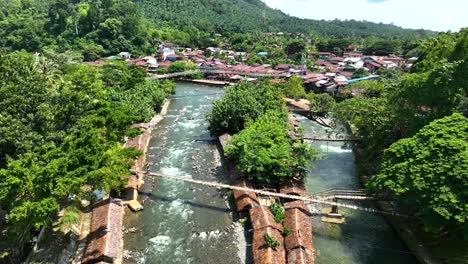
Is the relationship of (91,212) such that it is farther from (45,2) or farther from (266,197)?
(45,2)

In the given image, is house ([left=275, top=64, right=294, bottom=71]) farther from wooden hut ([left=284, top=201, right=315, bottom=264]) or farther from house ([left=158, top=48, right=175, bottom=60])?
wooden hut ([left=284, top=201, right=315, bottom=264])

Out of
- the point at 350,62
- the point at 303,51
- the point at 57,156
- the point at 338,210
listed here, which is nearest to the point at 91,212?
the point at 57,156

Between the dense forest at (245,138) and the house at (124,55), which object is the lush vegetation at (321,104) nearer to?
the dense forest at (245,138)

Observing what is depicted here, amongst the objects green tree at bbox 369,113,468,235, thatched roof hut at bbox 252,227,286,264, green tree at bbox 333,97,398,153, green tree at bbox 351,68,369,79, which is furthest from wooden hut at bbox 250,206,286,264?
green tree at bbox 351,68,369,79

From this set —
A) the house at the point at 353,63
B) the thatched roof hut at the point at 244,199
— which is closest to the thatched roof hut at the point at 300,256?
the thatched roof hut at the point at 244,199

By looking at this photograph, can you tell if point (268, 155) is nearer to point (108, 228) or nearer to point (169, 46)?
point (108, 228)
